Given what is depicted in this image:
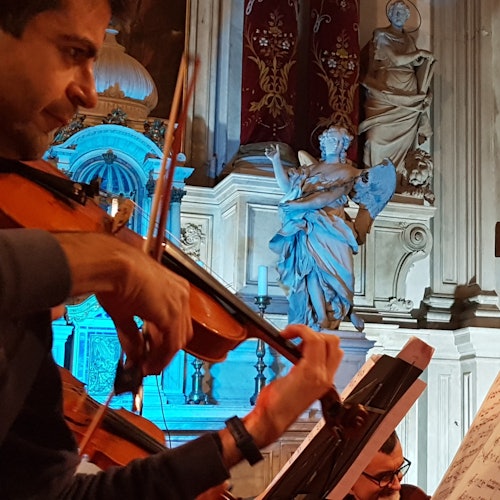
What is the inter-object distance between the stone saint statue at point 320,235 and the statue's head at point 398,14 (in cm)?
161

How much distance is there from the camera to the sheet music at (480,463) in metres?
1.05

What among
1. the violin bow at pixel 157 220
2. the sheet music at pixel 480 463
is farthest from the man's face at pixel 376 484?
the violin bow at pixel 157 220

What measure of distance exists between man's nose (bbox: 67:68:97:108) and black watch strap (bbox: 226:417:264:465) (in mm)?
380

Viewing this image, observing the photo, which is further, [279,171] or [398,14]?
[398,14]

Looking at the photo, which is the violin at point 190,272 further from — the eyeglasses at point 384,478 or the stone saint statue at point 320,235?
the stone saint statue at point 320,235

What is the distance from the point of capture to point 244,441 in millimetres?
867

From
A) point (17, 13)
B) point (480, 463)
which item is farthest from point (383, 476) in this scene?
point (17, 13)

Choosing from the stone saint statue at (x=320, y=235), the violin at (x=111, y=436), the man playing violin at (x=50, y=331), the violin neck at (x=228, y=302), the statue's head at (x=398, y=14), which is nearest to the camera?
the man playing violin at (x=50, y=331)

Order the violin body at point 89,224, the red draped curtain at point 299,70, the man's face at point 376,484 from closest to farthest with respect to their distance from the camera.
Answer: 1. the violin body at point 89,224
2. the man's face at point 376,484
3. the red draped curtain at point 299,70

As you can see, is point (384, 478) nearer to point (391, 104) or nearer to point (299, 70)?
point (391, 104)

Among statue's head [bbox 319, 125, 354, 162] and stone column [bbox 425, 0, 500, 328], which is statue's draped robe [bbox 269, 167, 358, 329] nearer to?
statue's head [bbox 319, 125, 354, 162]

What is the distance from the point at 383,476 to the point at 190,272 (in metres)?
1.22

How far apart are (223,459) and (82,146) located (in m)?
4.01

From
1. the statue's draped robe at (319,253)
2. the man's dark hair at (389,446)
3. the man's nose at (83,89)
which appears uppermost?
the statue's draped robe at (319,253)
